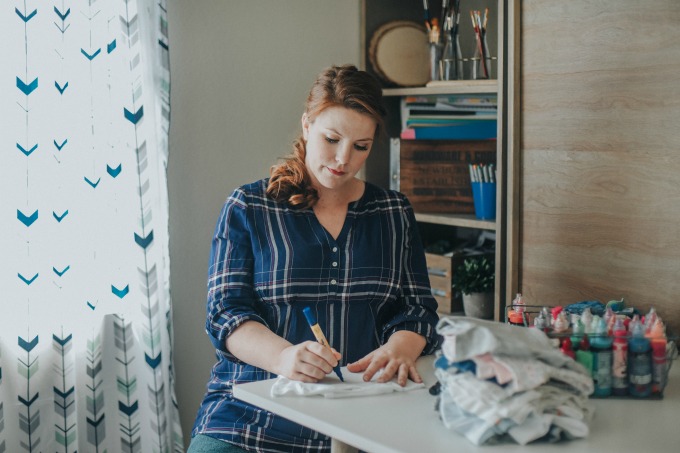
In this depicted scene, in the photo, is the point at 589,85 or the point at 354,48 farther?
the point at 354,48

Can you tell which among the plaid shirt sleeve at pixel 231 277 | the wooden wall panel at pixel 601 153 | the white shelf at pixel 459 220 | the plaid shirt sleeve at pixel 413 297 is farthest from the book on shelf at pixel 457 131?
the plaid shirt sleeve at pixel 231 277

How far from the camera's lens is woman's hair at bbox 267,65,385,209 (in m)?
1.95

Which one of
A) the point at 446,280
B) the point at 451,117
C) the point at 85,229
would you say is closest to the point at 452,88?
the point at 451,117

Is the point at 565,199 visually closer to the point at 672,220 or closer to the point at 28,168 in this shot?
the point at 672,220

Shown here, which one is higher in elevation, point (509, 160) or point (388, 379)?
point (509, 160)

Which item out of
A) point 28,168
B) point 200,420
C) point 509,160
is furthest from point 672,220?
point 28,168

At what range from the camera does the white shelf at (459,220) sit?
8.14ft

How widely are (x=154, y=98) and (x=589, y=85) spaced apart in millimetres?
1162

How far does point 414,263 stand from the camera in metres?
2.06

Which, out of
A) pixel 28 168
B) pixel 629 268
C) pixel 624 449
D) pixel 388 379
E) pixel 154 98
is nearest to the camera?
pixel 624 449

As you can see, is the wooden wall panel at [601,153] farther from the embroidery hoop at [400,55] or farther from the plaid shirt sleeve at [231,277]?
the plaid shirt sleeve at [231,277]

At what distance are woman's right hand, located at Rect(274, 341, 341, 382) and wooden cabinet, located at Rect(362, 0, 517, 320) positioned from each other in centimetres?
75

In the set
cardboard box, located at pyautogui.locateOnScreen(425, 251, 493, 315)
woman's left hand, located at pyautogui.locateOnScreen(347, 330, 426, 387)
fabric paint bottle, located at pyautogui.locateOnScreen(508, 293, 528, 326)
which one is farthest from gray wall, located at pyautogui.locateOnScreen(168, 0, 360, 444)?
fabric paint bottle, located at pyautogui.locateOnScreen(508, 293, 528, 326)

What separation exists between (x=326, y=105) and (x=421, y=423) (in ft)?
2.78
